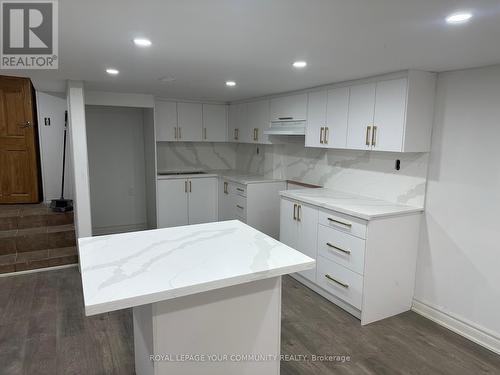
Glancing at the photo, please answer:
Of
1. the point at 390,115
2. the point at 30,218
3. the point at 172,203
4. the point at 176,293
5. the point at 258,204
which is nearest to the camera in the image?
the point at 176,293

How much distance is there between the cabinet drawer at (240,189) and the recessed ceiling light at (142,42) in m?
2.70

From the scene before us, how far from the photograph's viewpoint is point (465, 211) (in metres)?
2.77

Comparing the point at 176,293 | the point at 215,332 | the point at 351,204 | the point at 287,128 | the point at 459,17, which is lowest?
the point at 215,332

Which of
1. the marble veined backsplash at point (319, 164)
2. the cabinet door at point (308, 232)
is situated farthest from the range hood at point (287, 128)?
the cabinet door at point (308, 232)

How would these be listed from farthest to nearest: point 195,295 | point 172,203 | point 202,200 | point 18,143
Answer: point 202,200 < point 172,203 < point 18,143 < point 195,295

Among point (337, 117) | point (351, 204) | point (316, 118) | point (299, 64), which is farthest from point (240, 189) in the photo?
point (299, 64)

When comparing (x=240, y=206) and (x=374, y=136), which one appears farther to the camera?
(x=240, y=206)

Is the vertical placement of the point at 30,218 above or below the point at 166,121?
below

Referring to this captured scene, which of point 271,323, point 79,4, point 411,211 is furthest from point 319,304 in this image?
point 79,4

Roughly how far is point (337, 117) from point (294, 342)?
7.07ft

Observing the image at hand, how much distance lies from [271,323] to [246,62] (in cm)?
182

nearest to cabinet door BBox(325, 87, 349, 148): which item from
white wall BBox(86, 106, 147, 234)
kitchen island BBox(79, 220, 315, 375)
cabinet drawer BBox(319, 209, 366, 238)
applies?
cabinet drawer BBox(319, 209, 366, 238)

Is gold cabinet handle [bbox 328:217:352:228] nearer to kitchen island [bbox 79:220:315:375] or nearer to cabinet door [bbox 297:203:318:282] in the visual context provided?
cabinet door [bbox 297:203:318:282]

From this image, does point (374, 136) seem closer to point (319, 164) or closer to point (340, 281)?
point (319, 164)
